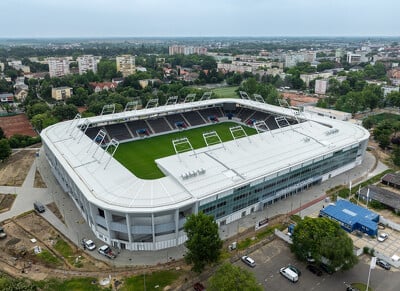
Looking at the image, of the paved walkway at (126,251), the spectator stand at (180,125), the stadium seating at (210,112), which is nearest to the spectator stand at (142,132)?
the spectator stand at (180,125)

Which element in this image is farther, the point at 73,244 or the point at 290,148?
the point at 290,148

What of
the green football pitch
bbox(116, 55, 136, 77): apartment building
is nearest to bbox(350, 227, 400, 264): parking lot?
the green football pitch

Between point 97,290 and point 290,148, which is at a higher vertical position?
point 290,148

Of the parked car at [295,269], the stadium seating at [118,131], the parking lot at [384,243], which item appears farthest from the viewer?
the stadium seating at [118,131]

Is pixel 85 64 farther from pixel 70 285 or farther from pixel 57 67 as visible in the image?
pixel 70 285

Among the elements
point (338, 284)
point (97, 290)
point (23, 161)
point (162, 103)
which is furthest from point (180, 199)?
point (162, 103)

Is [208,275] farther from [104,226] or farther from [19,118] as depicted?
[19,118]

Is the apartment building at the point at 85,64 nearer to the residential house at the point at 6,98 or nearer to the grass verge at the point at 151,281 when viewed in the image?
the residential house at the point at 6,98

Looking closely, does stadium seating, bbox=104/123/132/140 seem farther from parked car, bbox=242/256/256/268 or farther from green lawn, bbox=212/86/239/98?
green lawn, bbox=212/86/239/98
